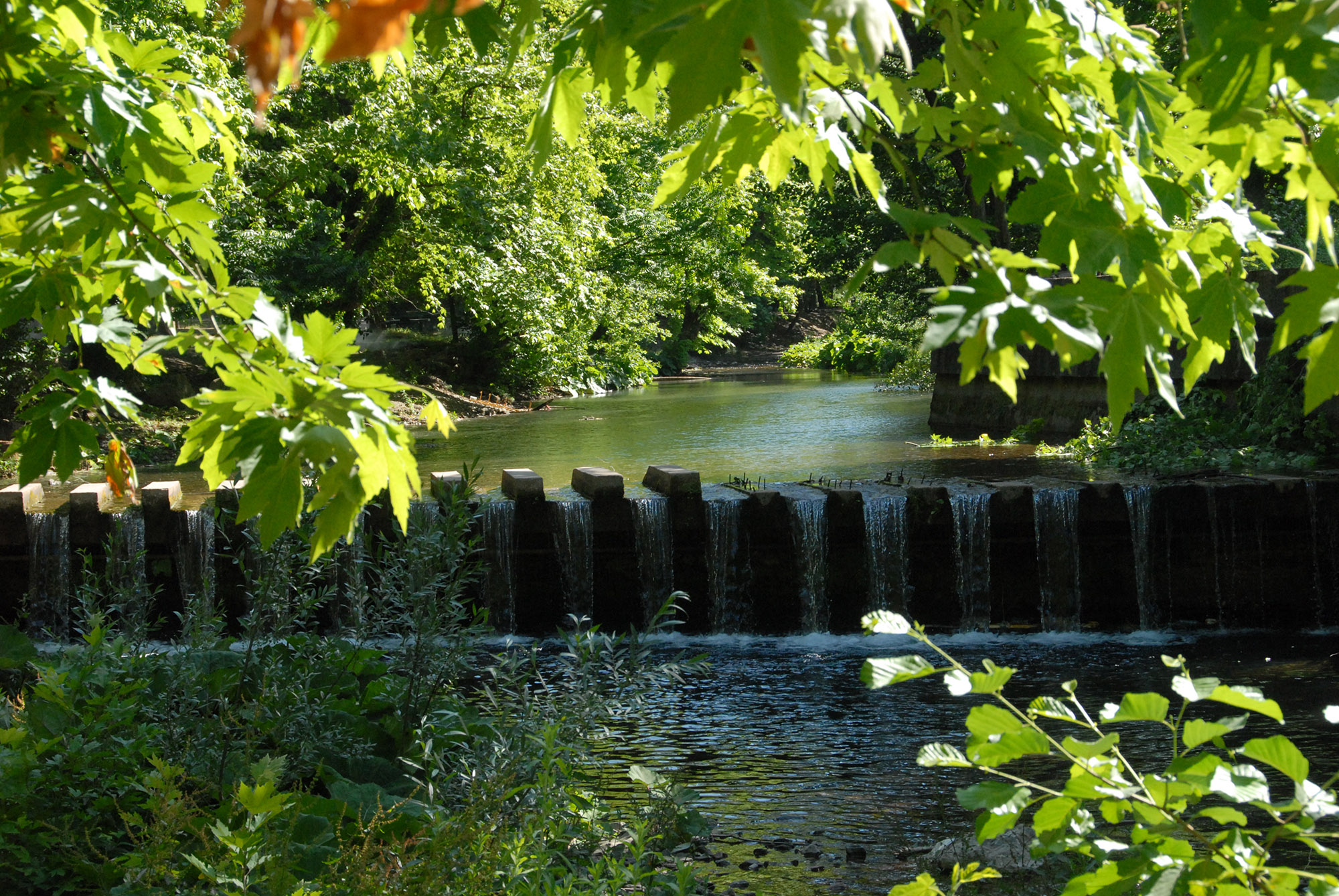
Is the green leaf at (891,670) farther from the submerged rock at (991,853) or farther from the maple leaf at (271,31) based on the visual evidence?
the submerged rock at (991,853)

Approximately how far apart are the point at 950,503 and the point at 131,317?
790 cm

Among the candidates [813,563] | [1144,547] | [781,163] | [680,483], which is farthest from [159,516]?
[781,163]

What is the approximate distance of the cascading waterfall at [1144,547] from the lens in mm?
9297

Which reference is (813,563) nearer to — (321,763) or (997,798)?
(321,763)

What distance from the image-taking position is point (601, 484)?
31.3 ft

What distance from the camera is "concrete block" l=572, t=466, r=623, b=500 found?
948cm

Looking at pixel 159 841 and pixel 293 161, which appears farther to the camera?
pixel 293 161

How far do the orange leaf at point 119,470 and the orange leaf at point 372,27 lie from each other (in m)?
1.88

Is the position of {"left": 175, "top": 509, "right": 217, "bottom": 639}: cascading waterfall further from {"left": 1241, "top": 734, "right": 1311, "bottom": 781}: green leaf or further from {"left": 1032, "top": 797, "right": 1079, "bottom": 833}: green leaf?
{"left": 1241, "top": 734, "right": 1311, "bottom": 781}: green leaf

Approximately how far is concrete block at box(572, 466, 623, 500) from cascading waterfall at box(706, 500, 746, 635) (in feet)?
2.52

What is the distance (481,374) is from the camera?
2378cm

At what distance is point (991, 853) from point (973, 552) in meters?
5.11

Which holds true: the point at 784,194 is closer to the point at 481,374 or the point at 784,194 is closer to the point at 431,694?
the point at 481,374

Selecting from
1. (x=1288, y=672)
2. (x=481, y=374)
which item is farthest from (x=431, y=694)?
(x=481, y=374)
